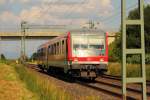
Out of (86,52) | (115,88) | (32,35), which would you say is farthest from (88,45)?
(32,35)

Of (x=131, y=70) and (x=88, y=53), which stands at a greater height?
(x=88, y=53)

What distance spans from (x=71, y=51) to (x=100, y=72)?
212 cm

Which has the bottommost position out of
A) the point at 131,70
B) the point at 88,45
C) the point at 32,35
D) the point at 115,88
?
the point at 115,88

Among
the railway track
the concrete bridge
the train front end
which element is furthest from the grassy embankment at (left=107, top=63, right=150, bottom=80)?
the concrete bridge

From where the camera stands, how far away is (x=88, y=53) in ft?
88.1

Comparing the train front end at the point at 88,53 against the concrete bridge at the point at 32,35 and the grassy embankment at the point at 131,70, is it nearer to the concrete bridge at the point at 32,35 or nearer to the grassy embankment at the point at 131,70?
the grassy embankment at the point at 131,70

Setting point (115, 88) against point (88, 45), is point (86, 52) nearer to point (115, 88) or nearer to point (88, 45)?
point (88, 45)

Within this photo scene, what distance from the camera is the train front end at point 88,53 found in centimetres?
2656

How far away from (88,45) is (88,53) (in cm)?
51

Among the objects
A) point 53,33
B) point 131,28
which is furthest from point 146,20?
point 53,33

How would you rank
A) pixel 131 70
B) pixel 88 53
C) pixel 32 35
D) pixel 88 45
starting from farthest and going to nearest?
pixel 32 35
pixel 131 70
pixel 88 45
pixel 88 53

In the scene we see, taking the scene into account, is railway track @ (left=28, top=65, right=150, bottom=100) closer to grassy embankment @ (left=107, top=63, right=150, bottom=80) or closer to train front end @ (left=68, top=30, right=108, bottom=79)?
train front end @ (left=68, top=30, right=108, bottom=79)

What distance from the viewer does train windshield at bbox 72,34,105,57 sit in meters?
26.8

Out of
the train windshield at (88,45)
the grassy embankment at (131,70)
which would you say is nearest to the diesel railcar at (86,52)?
the train windshield at (88,45)
